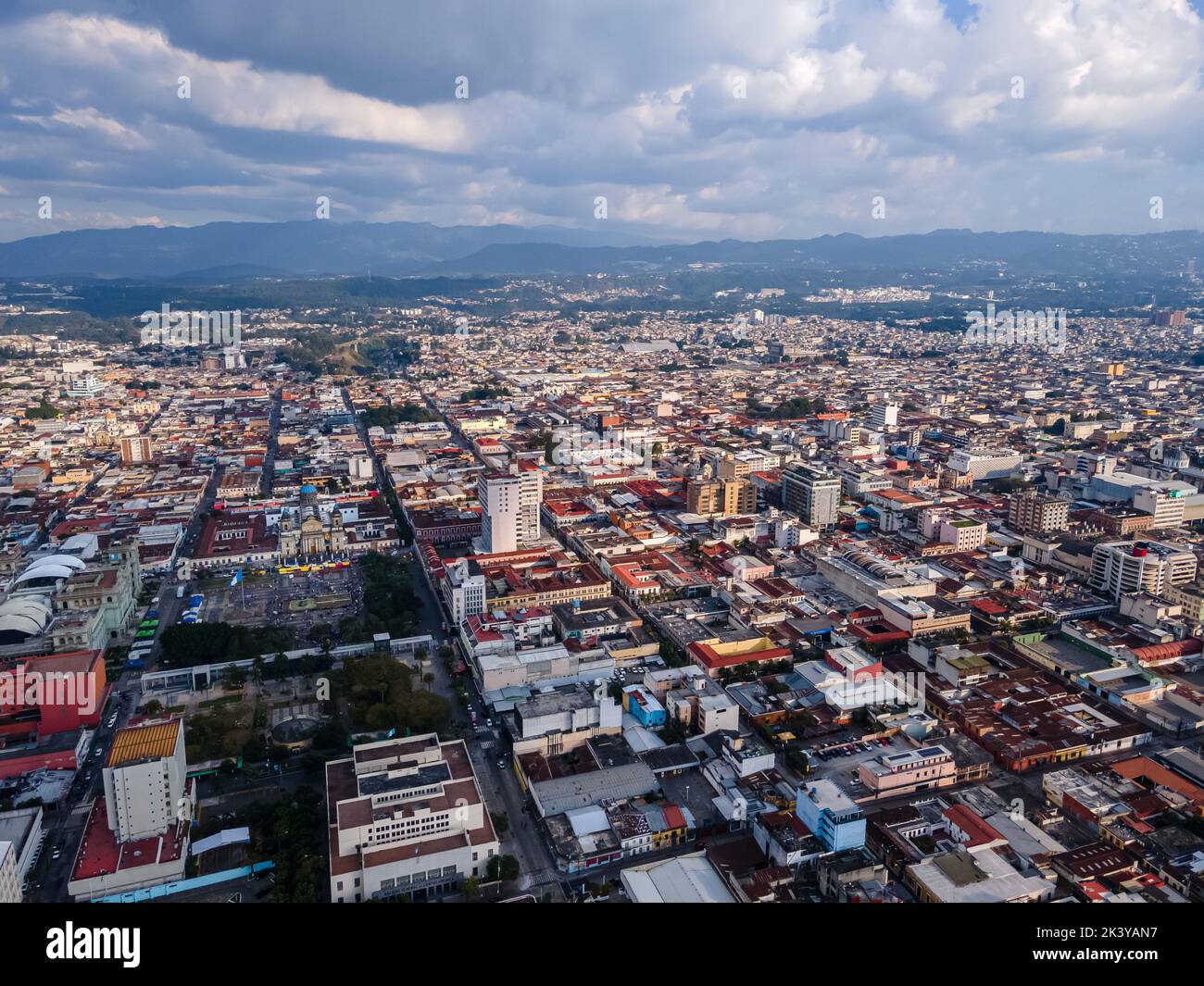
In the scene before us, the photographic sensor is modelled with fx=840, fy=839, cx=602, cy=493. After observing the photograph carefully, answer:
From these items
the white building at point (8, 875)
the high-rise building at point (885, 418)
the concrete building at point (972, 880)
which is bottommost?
the concrete building at point (972, 880)

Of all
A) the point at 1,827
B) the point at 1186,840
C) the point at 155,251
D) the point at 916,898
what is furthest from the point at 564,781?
the point at 155,251

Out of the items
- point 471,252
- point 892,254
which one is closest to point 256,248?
point 471,252

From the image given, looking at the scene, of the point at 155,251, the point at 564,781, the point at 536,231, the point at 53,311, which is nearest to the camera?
the point at 564,781

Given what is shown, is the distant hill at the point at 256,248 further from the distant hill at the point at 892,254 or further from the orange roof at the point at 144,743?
the orange roof at the point at 144,743

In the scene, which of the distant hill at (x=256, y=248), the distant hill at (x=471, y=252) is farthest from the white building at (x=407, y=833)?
the distant hill at (x=256, y=248)
